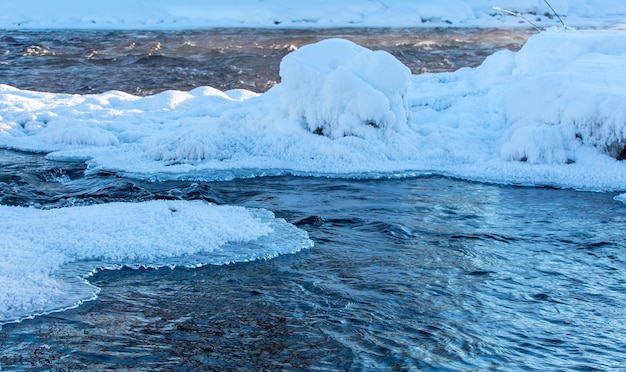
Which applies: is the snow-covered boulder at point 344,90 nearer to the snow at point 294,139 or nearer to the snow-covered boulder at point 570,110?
the snow at point 294,139

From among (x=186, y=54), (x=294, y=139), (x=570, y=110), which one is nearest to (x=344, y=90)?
(x=294, y=139)

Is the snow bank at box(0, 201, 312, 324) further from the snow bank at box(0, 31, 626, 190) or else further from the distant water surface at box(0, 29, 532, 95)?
the distant water surface at box(0, 29, 532, 95)

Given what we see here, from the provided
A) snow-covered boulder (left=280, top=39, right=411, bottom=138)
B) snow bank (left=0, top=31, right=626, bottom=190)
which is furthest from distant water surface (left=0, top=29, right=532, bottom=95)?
snow-covered boulder (left=280, top=39, right=411, bottom=138)

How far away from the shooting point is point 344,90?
27.2 feet

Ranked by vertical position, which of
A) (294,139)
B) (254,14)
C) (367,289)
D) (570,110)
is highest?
(254,14)

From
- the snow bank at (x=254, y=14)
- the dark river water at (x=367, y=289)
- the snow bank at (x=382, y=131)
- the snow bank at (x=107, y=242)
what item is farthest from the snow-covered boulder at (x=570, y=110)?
the snow bank at (x=254, y=14)

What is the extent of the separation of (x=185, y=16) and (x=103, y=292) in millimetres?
26984

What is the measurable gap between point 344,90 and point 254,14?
23132 mm

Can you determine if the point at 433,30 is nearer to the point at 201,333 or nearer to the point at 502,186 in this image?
the point at 502,186

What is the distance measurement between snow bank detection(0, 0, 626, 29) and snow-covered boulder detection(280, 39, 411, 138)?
19.8m

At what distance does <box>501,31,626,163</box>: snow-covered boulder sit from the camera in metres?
7.79

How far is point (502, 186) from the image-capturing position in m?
7.48

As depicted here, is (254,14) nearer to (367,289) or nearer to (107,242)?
(107,242)

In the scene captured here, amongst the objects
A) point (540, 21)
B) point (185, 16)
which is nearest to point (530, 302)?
point (185, 16)
